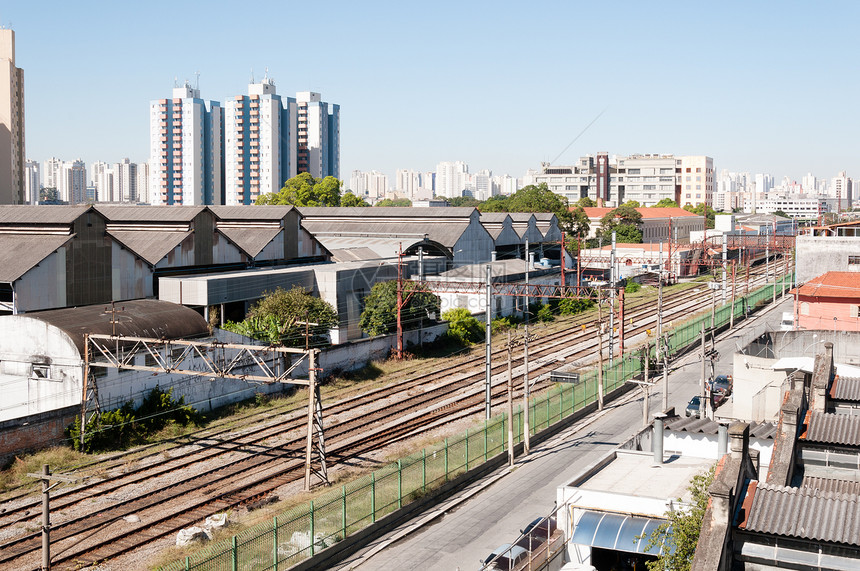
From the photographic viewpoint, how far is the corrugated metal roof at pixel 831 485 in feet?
54.5

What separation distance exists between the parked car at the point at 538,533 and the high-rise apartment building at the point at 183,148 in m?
148

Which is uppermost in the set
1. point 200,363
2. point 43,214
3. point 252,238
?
point 43,214

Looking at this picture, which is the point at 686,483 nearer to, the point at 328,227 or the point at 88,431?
the point at 88,431

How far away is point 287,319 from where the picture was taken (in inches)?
1789

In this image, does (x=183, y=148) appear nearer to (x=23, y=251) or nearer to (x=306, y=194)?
(x=306, y=194)

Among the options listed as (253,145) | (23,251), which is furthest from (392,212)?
(253,145)

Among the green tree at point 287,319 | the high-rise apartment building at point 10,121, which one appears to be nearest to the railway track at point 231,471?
the green tree at point 287,319

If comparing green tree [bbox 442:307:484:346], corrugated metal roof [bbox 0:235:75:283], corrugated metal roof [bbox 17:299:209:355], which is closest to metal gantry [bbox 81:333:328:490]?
corrugated metal roof [bbox 17:299:209:355]

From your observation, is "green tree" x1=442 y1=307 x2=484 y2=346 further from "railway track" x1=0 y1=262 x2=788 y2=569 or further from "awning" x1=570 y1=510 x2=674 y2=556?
"awning" x1=570 y1=510 x2=674 y2=556

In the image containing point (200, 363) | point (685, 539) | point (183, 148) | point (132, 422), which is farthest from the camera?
point (183, 148)

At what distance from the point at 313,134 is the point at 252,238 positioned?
4623 inches

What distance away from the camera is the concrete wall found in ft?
208

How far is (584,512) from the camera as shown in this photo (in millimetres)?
21688

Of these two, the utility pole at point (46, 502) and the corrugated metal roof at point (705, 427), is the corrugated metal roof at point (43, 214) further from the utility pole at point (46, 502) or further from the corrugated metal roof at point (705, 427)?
the corrugated metal roof at point (705, 427)
